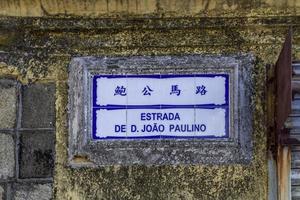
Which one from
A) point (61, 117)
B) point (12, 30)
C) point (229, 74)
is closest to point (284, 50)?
point (229, 74)

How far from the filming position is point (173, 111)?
9.45ft

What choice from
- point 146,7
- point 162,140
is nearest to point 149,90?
point 162,140

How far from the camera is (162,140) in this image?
9.45 feet

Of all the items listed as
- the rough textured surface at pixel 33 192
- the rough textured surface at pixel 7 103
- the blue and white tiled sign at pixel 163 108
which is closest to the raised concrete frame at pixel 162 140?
the blue and white tiled sign at pixel 163 108

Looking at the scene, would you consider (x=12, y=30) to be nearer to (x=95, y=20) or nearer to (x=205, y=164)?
(x=95, y=20)

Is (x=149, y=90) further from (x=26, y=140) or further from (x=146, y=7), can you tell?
(x=26, y=140)

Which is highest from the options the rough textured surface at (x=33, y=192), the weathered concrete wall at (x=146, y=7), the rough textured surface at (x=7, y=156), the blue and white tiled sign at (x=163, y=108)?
the weathered concrete wall at (x=146, y=7)

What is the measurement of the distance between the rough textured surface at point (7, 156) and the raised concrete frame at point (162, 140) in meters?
0.28

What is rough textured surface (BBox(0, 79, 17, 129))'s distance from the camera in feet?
9.65

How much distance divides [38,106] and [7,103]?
0.50 ft

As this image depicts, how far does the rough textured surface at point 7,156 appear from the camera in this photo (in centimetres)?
291

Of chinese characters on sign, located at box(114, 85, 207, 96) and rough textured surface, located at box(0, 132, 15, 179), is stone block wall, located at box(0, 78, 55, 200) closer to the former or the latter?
rough textured surface, located at box(0, 132, 15, 179)

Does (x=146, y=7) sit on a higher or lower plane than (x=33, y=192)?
higher

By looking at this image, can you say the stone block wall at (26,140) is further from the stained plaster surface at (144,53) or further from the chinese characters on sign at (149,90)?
the chinese characters on sign at (149,90)
